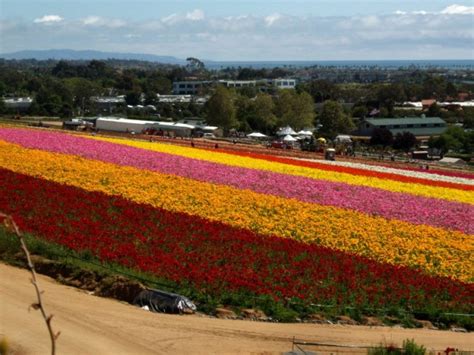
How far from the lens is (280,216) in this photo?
74.4 ft

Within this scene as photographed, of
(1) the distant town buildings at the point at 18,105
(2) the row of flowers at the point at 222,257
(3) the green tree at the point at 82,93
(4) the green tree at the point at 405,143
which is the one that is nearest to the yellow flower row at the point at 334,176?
(2) the row of flowers at the point at 222,257

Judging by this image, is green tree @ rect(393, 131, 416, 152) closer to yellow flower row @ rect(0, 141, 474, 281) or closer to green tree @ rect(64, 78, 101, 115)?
yellow flower row @ rect(0, 141, 474, 281)

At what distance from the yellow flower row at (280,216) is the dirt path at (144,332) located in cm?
484

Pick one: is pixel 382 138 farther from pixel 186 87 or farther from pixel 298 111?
pixel 186 87

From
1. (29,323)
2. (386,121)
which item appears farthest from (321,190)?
(386,121)

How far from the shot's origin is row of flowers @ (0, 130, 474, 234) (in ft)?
81.4

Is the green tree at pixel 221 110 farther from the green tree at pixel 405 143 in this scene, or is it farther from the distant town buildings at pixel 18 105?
the distant town buildings at pixel 18 105

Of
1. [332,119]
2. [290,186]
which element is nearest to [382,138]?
[332,119]

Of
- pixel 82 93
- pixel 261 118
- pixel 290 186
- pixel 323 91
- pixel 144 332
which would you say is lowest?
pixel 323 91

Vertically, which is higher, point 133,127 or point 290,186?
point 290,186

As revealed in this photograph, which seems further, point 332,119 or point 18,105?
point 18,105

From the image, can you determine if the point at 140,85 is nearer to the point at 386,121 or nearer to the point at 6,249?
the point at 386,121

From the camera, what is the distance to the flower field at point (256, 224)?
15914 mm

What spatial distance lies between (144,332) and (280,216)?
34.1ft
